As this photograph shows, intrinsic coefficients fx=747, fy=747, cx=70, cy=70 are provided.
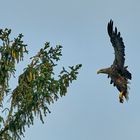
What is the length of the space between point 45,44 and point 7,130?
3.91 m

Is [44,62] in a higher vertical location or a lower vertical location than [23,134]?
higher

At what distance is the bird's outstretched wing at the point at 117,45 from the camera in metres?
27.1

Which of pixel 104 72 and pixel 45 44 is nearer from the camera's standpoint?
pixel 104 72

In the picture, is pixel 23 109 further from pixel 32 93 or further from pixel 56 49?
pixel 56 49

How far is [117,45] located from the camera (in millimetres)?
27281

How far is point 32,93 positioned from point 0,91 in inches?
55.5

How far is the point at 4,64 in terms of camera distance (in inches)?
1137

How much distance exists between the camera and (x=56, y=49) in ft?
96.0

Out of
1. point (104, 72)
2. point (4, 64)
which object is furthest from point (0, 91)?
point (104, 72)

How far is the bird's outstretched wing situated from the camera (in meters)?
27.1

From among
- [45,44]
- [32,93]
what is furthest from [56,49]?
[32,93]

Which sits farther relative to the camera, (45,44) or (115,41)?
(45,44)

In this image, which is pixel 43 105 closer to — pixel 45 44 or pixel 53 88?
pixel 53 88

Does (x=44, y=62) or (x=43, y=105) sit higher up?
(x=44, y=62)
